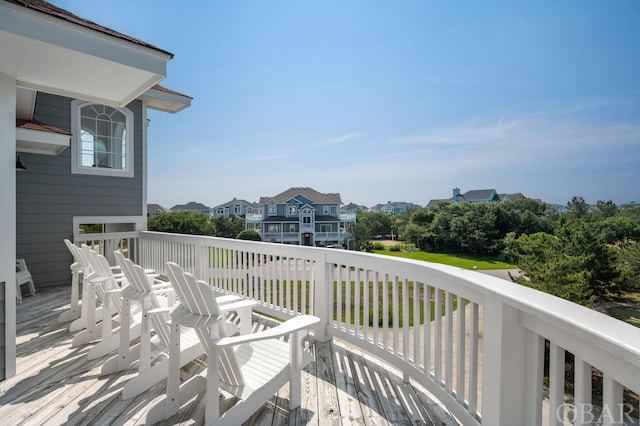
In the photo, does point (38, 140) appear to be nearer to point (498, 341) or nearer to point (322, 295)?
point (322, 295)

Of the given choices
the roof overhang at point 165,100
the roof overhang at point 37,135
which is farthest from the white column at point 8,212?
the roof overhang at point 165,100

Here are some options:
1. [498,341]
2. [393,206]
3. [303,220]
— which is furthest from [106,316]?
[393,206]

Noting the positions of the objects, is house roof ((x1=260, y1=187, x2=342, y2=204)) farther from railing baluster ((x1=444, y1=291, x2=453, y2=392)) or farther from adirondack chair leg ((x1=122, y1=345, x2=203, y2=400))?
railing baluster ((x1=444, y1=291, x2=453, y2=392))

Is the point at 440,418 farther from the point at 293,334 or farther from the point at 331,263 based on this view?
the point at 331,263

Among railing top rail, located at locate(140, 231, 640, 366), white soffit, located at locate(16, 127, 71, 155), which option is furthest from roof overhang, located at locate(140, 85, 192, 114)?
railing top rail, located at locate(140, 231, 640, 366)

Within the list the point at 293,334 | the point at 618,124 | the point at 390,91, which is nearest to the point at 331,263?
the point at 293,334

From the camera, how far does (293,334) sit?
203 centimetres

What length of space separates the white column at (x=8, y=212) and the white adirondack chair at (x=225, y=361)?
1605 mm

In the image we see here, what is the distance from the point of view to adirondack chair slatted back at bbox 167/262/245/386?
5.65 feet

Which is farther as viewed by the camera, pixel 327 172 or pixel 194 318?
pixel 327 172

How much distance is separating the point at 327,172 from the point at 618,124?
54758mm

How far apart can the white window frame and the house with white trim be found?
18 mm

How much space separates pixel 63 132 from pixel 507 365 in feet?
19.2

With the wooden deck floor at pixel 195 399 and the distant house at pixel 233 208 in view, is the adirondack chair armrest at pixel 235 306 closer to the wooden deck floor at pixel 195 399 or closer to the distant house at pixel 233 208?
the wooden deck floor at pixel 195 399
